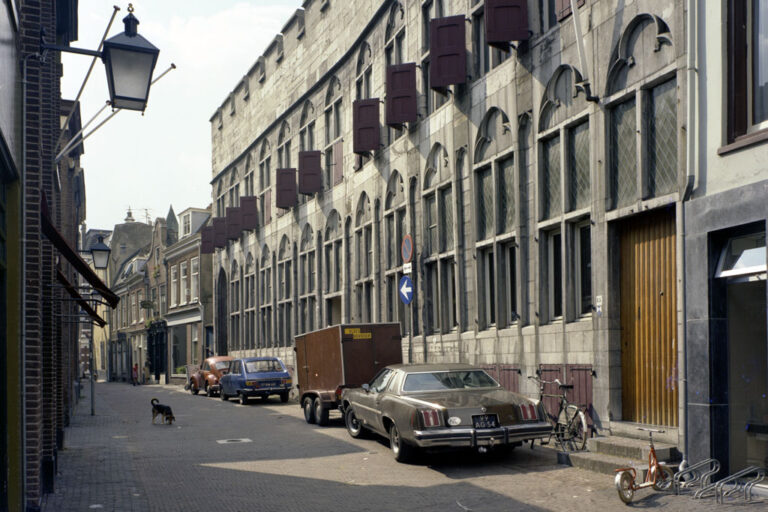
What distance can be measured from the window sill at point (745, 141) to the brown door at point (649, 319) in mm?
1931

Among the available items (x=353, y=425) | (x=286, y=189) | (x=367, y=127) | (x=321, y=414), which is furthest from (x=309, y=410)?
(x=286, y=189)

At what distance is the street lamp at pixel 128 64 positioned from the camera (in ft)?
26.6

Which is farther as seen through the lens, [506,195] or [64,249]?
[506,195]

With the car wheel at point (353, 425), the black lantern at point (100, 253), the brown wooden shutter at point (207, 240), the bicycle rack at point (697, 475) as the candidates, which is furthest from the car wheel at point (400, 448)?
the brown wooden shutter at point (207, 240)

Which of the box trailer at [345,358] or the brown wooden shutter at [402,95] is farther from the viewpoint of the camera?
the brown wooden shutter at [402,95]

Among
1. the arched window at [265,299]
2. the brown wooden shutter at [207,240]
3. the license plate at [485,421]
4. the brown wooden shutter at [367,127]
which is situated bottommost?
the license plate at [485,421]

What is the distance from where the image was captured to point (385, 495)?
10586 millimetres

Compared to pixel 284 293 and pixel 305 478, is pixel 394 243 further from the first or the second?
pixel 305 478

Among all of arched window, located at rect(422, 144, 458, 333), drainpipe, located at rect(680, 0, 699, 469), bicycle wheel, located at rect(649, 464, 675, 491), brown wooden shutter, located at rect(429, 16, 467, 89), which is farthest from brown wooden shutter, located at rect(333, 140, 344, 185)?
bicycle wheel, located at rect(649, 464, 675, 491)

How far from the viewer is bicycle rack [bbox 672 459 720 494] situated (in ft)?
33.1

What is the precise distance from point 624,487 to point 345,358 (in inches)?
393

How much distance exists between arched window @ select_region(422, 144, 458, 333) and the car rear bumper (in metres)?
8.63

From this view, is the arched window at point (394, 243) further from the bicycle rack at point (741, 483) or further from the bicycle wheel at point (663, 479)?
the bicycle rack at point (741, 483)

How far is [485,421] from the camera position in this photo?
1227 centimetres
